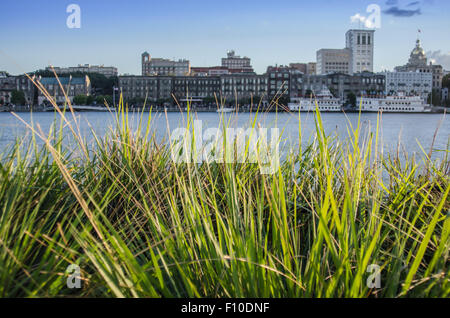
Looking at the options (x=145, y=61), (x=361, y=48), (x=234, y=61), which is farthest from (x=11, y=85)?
(x=361, y=48)

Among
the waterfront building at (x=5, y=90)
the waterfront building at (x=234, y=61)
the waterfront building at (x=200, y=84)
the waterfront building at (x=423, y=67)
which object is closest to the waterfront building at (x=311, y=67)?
the waterfront building at (x=234, y=61)

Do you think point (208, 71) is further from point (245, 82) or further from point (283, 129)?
point (283, 129)

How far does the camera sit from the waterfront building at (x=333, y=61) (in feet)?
378

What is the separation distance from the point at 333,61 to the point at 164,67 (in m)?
43.2

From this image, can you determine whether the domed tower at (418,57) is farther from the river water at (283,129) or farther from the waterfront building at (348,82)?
the river water at (283,129)

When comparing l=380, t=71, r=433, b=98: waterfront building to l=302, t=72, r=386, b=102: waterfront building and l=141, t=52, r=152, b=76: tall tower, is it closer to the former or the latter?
l=302, t=72, r=386, b=102: waterfront building

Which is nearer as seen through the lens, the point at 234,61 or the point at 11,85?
the point at 11,85

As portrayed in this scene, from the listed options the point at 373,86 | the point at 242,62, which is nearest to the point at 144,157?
the point at 373,86

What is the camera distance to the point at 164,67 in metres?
110

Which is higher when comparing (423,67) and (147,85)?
(423,67)
